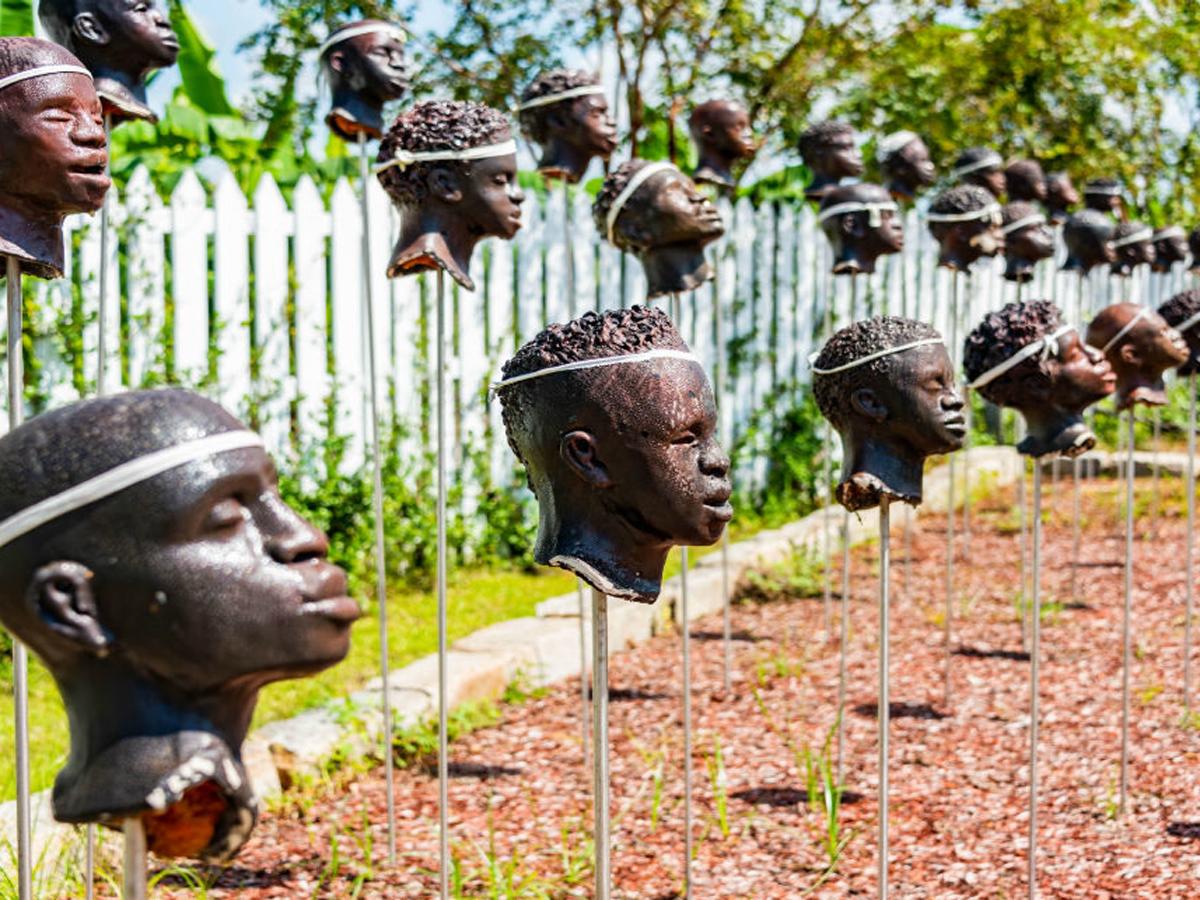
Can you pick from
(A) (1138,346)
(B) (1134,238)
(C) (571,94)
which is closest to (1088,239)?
(B) (1134,238)

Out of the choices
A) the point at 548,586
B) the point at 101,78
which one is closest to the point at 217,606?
the point at 101,78

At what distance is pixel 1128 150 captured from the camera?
13125 millimetres

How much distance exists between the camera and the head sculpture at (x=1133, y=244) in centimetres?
752

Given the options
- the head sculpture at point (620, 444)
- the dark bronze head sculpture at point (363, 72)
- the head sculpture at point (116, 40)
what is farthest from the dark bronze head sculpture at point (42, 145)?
the dark bronze head sculpture at point (363, 72)

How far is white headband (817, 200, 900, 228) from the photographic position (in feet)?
17.4

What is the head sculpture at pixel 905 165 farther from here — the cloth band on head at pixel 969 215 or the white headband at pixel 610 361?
the white headband at pixel 610 361

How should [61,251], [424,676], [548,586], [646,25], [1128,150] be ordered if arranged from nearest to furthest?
[61,251]
[424,676]
[548,586]
[646,25]
[1128,150]

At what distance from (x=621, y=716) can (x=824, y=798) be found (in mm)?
1110

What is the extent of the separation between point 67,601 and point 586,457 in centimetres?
104

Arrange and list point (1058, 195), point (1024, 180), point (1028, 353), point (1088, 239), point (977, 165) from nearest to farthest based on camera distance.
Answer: point (1028, 353)
point (1088, 239)
point (977, 165)
point (1024, 180)
point (1058, 195)

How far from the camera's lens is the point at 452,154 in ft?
11.4

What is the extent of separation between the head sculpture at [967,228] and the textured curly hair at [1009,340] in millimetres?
2592

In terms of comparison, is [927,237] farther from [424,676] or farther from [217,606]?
[217,606]

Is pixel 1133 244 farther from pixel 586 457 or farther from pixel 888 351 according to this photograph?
pixel 586 457
